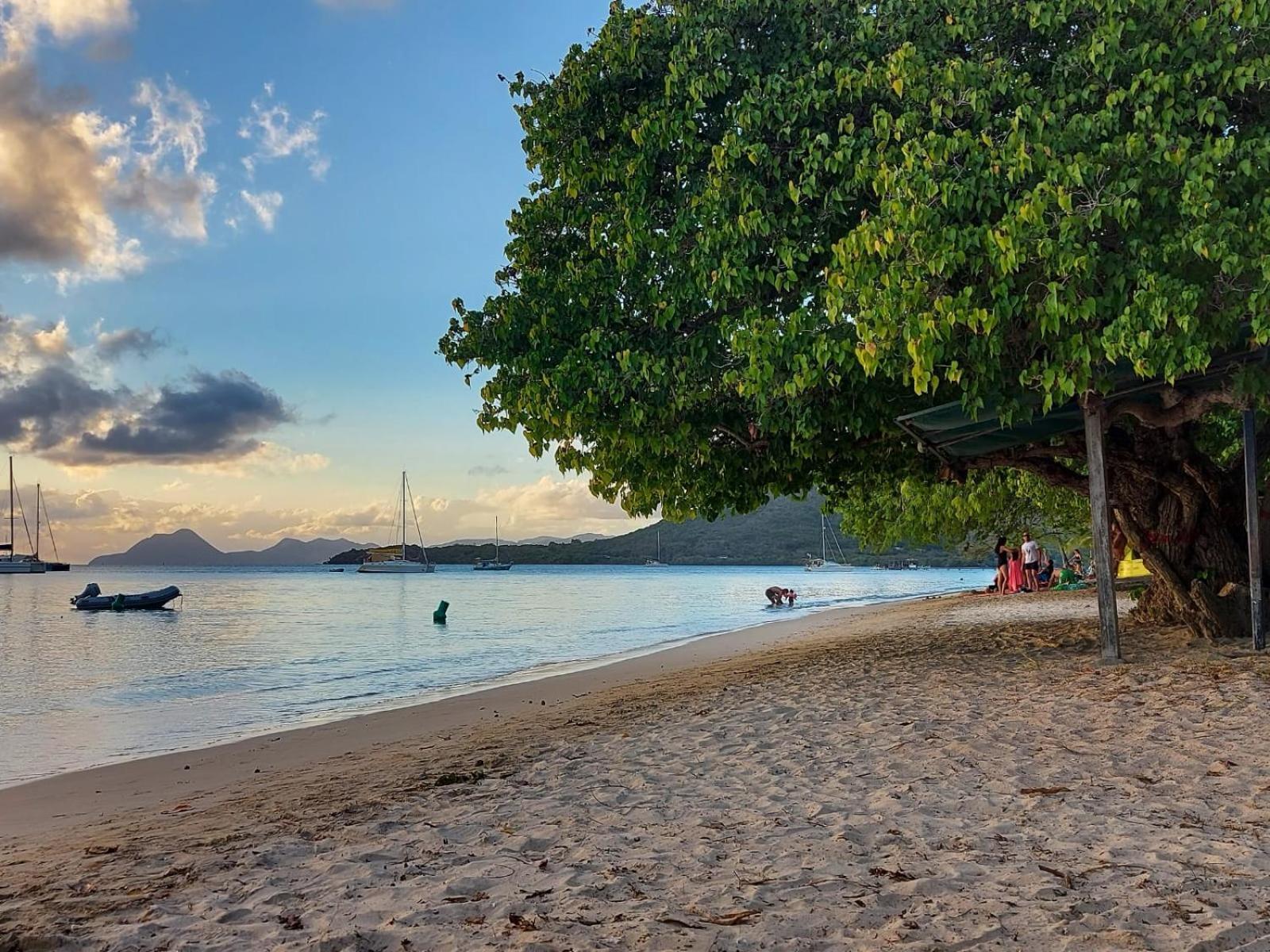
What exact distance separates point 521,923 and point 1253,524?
9.20 meters

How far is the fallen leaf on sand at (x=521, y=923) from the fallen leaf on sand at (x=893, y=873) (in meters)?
Answer: 1.51

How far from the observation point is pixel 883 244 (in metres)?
6.95

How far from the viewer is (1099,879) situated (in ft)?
12.6

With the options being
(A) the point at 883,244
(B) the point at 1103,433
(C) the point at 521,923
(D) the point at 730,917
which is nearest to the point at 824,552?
(B) the point at 1103,433

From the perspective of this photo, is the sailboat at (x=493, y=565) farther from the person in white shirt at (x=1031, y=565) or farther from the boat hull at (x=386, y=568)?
the person in white shirt at (x=1031, y=565)

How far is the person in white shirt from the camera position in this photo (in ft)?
99.1

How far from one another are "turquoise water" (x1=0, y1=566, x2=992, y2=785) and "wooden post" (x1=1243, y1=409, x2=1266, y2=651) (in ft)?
37.9

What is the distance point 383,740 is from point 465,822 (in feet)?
17.5

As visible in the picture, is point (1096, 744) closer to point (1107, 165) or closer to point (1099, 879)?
point (1099, 879)

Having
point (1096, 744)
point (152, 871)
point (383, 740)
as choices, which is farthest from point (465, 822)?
point (383, 740)

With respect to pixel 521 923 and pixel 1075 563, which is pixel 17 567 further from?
pixel 521 923

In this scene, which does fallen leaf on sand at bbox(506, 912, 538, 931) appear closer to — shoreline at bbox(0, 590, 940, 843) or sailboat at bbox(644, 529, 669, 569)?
shoreline at bbox(0, 590, 940, 843)

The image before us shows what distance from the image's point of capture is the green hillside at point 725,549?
157 meters

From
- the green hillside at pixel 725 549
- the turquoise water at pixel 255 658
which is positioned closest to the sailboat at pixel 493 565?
the green hillside at pixel 725 549
